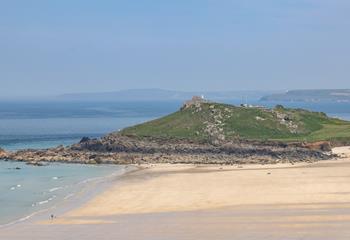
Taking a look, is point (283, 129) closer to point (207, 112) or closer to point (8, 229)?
point (207, 112)

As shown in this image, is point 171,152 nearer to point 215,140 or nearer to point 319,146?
point 215,140

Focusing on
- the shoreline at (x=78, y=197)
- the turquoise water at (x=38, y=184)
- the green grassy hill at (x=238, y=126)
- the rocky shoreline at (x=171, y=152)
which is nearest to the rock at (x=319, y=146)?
the rocky shoreline at (x=171, y=152)

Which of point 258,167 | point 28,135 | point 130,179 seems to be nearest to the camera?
point 130,179

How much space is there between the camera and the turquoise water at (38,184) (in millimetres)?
43925

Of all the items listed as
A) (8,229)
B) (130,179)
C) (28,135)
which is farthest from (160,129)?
(8,229)

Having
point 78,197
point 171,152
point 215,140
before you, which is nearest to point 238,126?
point 215,140

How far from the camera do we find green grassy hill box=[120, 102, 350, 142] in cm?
8262

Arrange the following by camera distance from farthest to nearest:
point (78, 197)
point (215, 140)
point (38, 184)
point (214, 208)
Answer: point (215, 140) → point (38, 184) → point (78, 197) → point (214, 208)

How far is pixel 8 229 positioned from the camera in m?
35.3

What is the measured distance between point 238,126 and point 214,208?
44914mm

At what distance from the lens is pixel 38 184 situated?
56469 mm

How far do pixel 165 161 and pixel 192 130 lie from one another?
13.5 meters

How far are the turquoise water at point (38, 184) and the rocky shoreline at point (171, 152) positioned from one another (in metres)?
3.85

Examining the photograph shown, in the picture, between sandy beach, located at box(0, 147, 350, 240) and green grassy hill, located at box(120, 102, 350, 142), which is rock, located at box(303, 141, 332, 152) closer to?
green grassy hill, located at box(120, 102, 350, 142)
